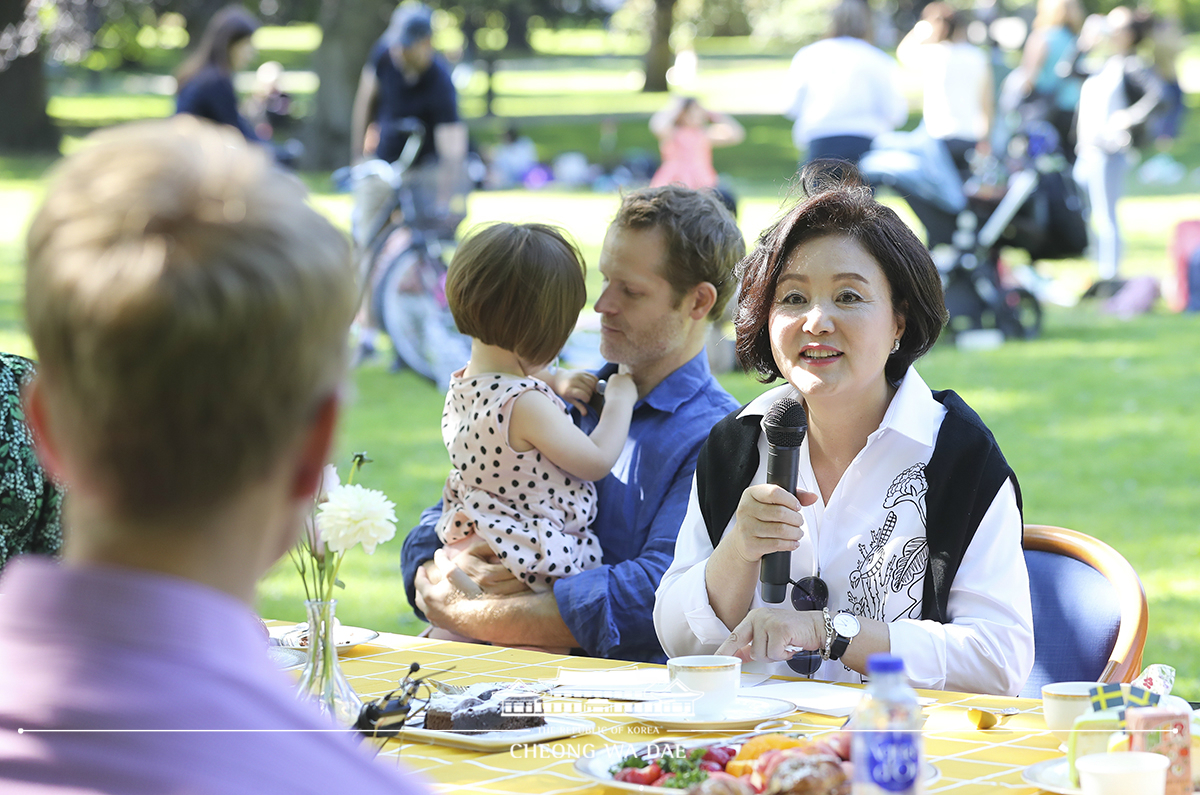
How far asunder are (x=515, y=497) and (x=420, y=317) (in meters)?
5.68

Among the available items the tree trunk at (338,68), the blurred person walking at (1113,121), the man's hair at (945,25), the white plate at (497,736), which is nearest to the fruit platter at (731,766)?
the white plate at (497,736)

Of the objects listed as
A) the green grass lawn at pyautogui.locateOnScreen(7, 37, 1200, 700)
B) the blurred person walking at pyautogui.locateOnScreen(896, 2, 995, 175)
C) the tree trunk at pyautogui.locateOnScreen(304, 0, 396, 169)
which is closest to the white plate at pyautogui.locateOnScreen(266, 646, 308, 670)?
the green grass lawn at pyautogui.locateOnScreen(7, 37, 1200, 700)

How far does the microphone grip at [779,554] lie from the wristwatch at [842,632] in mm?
102

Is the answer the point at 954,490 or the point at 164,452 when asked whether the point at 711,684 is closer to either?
the point at 954,490

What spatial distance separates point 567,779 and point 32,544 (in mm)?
1411

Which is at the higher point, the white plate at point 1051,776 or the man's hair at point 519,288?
the man's hair at point 519,288

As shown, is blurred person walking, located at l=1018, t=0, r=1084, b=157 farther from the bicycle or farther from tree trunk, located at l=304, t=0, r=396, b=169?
tree trunk, located at l=304, t=0, r=396, b=169

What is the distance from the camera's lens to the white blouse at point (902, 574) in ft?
7.54

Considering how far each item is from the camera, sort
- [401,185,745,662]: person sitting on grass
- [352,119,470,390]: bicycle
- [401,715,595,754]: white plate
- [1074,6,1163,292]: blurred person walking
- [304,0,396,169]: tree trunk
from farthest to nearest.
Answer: [304,0,396,169]: tree trunk, [1074,6,1163,292]: blurred person walking, [352,119,470,390]: bicycle, [401,185,745,662]: person sitting on grass, [401,715,595,754]: white plate

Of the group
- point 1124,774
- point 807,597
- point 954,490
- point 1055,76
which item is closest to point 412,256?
point 807,597

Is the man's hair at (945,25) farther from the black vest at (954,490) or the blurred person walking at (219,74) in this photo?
the black vest at (954,490)

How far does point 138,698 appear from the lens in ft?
3.00

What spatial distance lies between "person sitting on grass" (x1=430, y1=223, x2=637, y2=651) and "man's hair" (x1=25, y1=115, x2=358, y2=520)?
1.92m

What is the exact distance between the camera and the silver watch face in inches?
89.9
